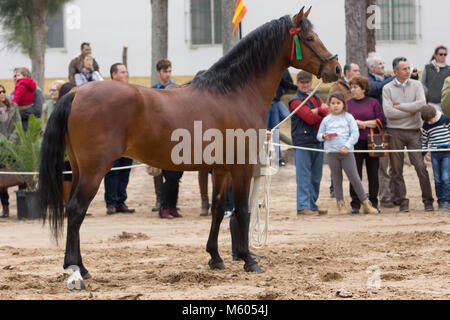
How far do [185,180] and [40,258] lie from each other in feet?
23.8

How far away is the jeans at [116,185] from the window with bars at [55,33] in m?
10.9

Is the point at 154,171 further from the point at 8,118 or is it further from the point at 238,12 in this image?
the point at 238,12

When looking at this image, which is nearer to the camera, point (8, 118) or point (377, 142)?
point (377, 142)

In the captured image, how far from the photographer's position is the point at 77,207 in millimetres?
5762

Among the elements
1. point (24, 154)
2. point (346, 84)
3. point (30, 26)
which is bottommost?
point (24, 154)

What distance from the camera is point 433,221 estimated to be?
9.37 meters

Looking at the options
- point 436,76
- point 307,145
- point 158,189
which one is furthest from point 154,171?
point 436,76

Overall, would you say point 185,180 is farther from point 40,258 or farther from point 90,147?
point 90,147

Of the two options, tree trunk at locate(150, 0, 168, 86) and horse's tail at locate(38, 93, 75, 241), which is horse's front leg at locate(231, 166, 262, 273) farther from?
tree trunk at locate(150, 0, 168, 86)

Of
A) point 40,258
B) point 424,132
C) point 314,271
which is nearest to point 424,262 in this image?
point 314,271

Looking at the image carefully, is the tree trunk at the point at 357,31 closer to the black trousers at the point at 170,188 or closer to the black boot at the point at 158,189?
the black boot at the point at 158,189

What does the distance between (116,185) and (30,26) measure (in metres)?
9.28

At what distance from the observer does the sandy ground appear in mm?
5406

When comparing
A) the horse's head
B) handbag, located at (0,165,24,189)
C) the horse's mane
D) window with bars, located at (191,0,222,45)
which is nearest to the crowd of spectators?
handbag, located at (0,165,24,189)
